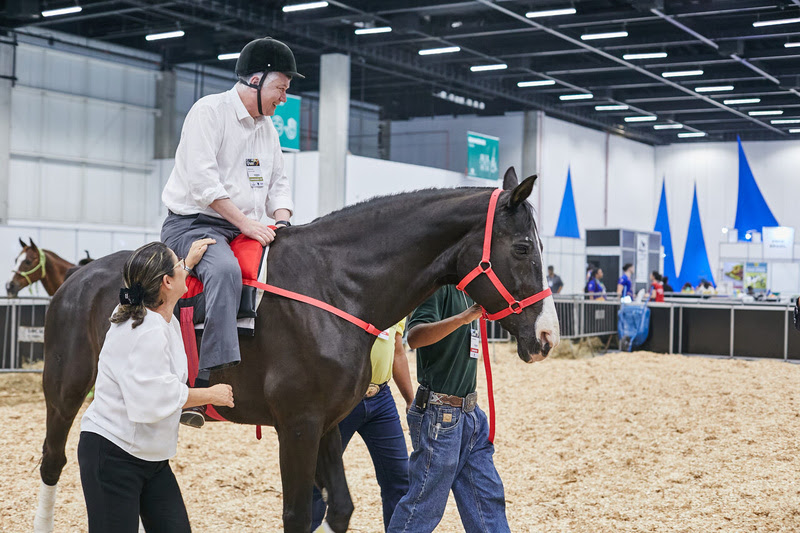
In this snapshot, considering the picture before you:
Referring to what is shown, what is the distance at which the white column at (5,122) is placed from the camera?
20125 mm

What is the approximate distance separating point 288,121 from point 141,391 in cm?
1762

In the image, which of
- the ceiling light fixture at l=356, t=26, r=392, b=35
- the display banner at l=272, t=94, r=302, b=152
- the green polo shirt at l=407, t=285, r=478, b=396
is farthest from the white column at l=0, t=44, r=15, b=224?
the green polo shirt at l=407, t=285, r=478, b=396

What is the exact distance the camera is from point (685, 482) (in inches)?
240

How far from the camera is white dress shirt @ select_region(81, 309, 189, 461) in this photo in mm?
2639

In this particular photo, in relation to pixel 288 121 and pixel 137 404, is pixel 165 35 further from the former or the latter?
pixel 137 404

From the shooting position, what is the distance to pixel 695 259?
101 feet

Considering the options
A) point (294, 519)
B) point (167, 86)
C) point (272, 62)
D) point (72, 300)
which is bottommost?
point (294, 519)

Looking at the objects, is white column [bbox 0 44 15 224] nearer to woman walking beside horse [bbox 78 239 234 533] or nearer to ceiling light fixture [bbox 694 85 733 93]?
woman walking beside horse [bbox 78 239 234 533]

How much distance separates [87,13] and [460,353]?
1955cm

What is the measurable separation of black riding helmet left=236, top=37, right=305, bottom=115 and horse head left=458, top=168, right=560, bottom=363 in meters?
1.16

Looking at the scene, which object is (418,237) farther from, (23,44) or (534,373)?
(23,44)

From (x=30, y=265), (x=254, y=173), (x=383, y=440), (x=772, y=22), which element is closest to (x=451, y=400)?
(x=383, y=440)

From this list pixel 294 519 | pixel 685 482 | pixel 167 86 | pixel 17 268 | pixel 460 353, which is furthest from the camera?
pixel 167 86

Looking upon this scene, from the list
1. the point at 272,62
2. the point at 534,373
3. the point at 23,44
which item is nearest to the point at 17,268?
the point at 534,373
